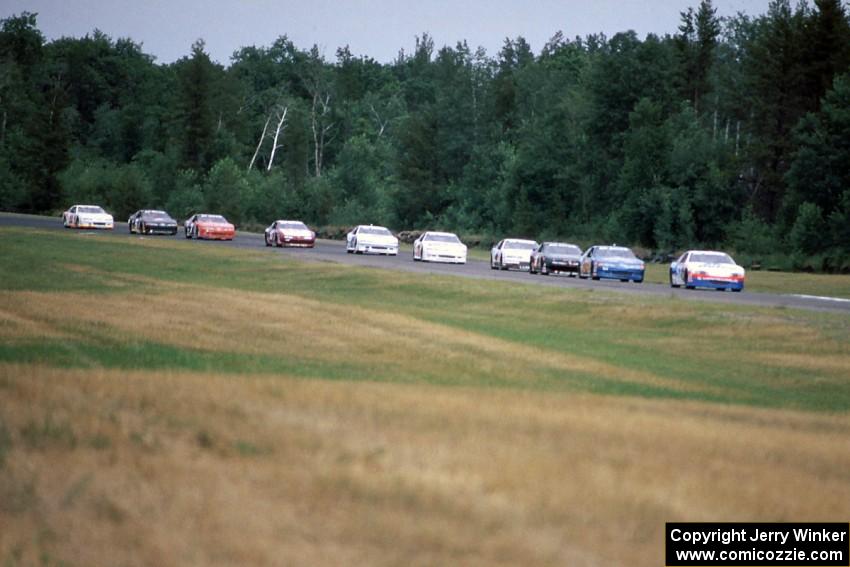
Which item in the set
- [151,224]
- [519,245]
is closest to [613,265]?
[519,245]

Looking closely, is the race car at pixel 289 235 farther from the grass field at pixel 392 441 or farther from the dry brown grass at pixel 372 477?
the dry brown grass at pixel 372 477

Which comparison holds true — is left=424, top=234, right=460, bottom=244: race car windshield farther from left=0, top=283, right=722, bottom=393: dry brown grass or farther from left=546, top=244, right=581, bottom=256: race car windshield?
left=0, top=283, right=722, bottom=393: dry brown grass

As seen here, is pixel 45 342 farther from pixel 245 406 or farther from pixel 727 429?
pixel 727 429

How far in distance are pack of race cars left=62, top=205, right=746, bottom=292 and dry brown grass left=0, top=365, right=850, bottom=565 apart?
32.0 metres

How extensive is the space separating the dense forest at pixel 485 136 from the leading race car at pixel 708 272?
71.6 feet

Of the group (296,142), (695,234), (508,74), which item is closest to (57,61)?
(296,142)

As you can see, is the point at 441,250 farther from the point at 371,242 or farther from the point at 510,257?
the point at 371,242

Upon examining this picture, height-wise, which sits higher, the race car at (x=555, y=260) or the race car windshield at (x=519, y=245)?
the race car windshield at (x=519, y=245)

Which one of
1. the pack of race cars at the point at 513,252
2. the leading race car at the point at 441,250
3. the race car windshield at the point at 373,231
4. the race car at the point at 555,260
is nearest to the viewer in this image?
the pack of race cars at the point at 513,252

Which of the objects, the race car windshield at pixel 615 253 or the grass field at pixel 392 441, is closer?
the grass field at pixel 392 441

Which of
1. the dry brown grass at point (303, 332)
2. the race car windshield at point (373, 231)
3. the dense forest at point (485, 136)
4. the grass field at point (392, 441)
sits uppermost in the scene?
the dense forest at point (485, 136)

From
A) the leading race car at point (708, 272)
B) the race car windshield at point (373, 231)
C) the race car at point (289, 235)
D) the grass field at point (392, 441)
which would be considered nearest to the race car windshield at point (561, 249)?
the leading race car at point (708, 272)

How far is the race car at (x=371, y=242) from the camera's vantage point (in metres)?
67.5

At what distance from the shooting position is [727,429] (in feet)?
43.7
